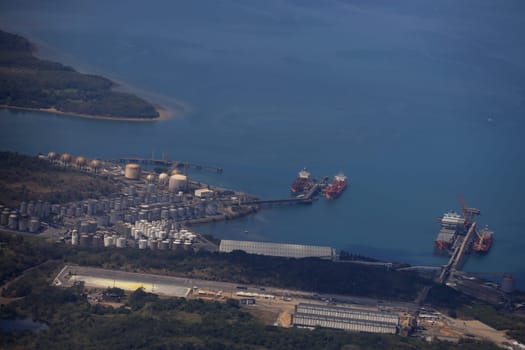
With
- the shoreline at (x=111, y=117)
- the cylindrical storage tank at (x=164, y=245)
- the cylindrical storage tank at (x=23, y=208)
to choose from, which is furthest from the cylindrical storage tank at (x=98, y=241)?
the shoreline at (x=111, y=117)

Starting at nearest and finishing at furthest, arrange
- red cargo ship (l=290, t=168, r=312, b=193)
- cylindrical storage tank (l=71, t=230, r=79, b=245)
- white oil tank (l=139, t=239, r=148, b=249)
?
cylindrical storage tank (l=71, t=230, r=79, b=245) < white oil tank (l=139, t=239, r=148, b=249) < red cargo ship (l=290, t=168, r=312, b=193)

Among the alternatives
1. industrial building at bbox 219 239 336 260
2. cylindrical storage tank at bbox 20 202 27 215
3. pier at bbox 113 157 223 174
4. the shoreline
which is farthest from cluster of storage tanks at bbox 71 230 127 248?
Result: the shoreline

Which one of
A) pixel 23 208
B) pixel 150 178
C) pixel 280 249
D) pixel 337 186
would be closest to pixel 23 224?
pixel 23 208

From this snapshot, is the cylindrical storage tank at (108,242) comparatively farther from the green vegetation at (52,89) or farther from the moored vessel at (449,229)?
the green vegetation at (52,89)

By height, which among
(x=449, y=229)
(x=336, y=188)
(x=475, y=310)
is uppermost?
(x=336, y=188)

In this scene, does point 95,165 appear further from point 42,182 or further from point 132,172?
point 42,182

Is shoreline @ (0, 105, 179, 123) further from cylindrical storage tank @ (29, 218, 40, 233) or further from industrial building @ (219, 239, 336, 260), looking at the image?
industrial building @ (219, 239, 336, 260)
